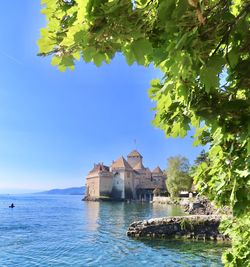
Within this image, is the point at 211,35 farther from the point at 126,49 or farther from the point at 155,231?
the point at 155,231

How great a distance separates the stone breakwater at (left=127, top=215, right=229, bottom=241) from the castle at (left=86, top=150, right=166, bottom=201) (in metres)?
78.8

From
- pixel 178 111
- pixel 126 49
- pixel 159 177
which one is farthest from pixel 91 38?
pixel 159 177

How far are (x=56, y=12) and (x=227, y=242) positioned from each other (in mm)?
24181

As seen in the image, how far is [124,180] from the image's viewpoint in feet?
345

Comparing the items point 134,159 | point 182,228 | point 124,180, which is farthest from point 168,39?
point 134,159

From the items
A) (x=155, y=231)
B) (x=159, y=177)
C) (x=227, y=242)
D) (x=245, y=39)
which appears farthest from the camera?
(x=159, y=177)

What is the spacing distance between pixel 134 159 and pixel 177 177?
36499 mm

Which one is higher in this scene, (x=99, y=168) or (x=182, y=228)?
(x=99, y=168)

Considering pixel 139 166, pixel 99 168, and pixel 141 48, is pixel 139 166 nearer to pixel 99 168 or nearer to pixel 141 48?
pixel 99 168

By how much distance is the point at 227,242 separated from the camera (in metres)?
24.1

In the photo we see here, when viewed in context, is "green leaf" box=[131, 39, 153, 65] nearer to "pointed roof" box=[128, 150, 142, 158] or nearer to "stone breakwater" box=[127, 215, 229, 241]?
"stone breakwater" box=[127, 215, 229, 241]

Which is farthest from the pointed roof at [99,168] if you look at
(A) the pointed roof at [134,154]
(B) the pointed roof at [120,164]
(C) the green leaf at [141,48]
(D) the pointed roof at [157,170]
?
(C) the green leaf at [141,48]

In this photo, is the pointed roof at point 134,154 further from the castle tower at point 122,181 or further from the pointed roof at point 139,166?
the castle tower at point 122,181

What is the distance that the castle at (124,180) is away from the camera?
10625cm
